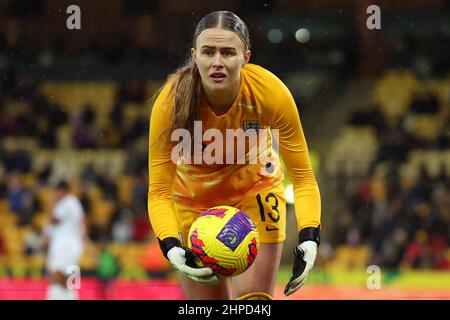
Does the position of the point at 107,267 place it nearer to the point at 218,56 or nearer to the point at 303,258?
the point at 303,258

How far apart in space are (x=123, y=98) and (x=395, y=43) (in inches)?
190

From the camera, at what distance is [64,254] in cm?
1045

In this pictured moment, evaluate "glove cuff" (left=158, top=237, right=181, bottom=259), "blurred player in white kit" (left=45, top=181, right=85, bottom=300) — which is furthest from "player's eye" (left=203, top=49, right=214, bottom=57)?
"blurred player in white kit" (left=45, top=181, right=85, bottom=300)

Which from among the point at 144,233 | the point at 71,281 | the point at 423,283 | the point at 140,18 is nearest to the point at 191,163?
the point at 71,281

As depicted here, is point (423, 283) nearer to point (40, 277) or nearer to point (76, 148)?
point (40, 277)

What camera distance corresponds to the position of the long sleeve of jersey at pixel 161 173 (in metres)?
4.93

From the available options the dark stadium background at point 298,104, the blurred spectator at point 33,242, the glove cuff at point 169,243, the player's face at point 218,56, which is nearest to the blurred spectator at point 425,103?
the dark stadium background at point 298,104

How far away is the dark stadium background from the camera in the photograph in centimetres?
1350

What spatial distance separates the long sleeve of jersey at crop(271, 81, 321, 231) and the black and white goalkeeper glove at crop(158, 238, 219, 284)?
66 cm

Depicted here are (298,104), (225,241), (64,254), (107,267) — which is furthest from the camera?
(298,104)

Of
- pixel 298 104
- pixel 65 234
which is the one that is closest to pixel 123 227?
pixel 65 234

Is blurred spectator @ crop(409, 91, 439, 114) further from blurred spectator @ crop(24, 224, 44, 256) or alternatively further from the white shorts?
the white shorts

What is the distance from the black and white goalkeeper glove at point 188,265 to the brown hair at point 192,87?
0.64m

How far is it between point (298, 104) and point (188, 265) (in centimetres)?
1083
